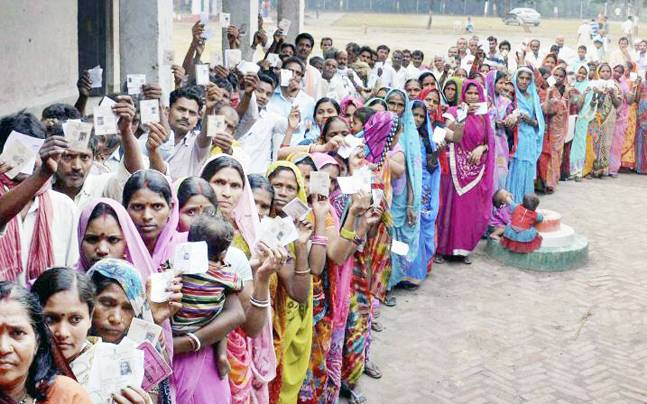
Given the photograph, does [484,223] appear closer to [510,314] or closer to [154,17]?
[510,314]

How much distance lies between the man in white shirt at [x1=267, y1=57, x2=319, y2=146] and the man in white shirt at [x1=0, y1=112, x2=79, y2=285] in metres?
3.75

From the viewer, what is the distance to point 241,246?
3957mm

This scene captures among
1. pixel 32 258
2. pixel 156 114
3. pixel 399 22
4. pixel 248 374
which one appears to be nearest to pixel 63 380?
pixel 32 258

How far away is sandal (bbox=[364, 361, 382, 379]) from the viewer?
5.88 meters

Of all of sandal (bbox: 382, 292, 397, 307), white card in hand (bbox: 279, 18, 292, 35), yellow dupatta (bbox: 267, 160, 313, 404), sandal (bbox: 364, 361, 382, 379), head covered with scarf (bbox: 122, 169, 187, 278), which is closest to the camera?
head covered with scarf (bbox: 122, 169, 187, 278)

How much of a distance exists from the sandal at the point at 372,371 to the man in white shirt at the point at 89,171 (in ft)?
8.48

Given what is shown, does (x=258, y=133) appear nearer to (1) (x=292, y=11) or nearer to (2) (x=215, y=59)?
(2) (x=215, y=59)

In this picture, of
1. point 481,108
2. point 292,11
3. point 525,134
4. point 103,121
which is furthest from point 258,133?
point 292,11

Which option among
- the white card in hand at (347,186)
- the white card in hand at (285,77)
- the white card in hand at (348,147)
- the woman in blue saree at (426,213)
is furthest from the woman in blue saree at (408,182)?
the white card in hand at (347,186)

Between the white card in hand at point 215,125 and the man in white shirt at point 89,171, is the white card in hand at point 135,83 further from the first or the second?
the man in white shirt at point 89,171

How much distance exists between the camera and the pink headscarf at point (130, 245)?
127 inches

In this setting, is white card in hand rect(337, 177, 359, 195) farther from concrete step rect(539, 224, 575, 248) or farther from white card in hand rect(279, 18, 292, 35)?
white card in hand rect(279, 18, 292, 35)

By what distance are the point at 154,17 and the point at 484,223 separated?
4.25 meters

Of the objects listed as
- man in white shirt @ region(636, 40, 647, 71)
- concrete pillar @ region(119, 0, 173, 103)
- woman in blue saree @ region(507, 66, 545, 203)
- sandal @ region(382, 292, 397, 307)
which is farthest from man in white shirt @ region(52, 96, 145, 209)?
man in white shirt @ region(636, 40, 647, 71)
